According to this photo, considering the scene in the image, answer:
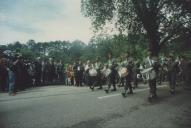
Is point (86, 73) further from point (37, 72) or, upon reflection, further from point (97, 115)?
point (97, 115)

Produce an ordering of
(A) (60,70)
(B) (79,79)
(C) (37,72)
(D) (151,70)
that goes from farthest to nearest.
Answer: (A) (60,70), (B) (79,79), (C) (37,72), (D) (151,70)

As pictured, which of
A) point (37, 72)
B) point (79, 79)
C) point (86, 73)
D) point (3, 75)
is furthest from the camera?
point (79, 79)

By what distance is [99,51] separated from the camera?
119 meters

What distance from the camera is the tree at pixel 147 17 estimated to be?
85.9ft

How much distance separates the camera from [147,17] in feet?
86.3

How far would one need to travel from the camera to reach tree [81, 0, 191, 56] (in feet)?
85.9

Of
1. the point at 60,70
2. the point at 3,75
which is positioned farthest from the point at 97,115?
the point at 60,70

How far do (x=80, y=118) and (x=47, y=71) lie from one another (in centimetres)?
1568

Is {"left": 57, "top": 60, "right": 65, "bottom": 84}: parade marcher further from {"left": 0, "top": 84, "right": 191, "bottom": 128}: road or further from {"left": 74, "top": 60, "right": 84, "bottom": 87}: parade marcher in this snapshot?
{"left": 0, "top": 84, "right": 191, "bottom": 128}: road

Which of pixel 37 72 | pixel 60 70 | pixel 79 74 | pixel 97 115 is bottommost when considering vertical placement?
pixel 97 115

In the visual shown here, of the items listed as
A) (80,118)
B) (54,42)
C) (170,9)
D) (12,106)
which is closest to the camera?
(80,118)

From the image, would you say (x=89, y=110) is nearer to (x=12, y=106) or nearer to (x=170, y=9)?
(x=12, y=106)

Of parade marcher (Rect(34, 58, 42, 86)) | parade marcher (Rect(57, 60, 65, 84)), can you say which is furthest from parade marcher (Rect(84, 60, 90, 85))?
parade marcher (Rect(34, 58, 42, 86))

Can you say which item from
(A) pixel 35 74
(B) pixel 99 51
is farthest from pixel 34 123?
(B) pixel 99 51
